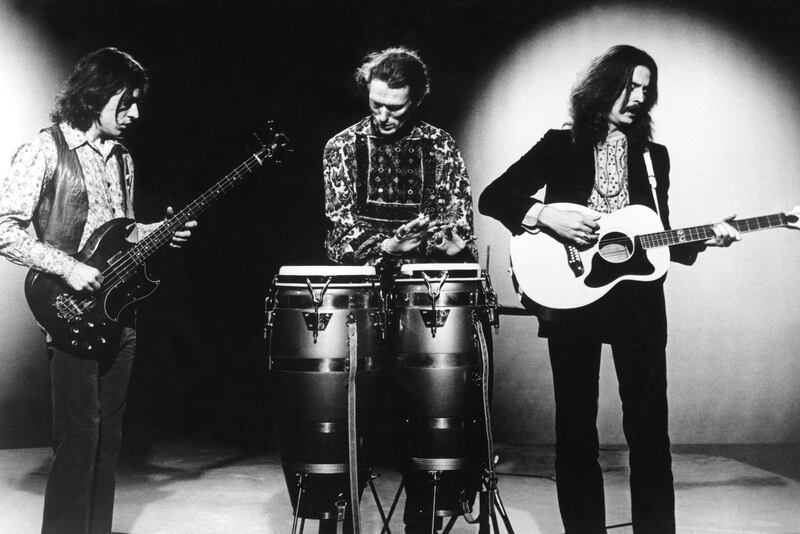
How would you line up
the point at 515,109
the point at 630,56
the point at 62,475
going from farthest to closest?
the point at 515,109, the point at 630,56, the point at 62,475

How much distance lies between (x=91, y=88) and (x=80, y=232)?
535 mm

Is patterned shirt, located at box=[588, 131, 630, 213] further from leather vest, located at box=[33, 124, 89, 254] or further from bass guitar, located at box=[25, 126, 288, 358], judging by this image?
leather vest, located at box=[33, 124, 89, 254]

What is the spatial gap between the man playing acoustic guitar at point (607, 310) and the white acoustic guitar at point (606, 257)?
0.03 m

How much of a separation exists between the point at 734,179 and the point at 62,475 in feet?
12.1

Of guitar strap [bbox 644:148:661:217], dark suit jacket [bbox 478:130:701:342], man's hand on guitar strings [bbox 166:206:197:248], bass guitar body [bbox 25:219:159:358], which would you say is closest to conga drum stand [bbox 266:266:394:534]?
man's hand on guitar strings [bbox 166:206:197:248]

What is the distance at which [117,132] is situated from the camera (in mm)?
2920

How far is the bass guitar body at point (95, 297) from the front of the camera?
270 cm

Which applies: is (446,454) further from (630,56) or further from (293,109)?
(293,109)

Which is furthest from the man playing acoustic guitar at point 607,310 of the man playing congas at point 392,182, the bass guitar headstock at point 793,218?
the man playing congas at point 392,182

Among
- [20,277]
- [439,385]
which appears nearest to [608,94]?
[439,385]

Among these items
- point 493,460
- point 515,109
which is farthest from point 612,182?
point 515,109

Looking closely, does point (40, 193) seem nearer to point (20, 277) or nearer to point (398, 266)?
point (398, 266)

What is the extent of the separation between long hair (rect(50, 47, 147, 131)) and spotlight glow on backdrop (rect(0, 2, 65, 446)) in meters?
1.32

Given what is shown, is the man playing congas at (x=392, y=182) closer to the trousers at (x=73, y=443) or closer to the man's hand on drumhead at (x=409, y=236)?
the man's hand on drumhead at (x=409, y=236)
